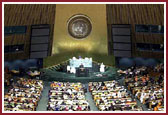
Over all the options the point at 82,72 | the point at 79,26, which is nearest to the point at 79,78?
the point at 82,72

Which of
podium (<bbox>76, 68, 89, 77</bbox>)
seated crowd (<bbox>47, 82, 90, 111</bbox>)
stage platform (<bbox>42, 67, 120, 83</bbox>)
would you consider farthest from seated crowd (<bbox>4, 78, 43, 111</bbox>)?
podium (<bbox>76, 68, 89, 77</bbox>)

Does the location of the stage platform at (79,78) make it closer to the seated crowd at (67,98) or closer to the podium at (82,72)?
the podium at (82,72)

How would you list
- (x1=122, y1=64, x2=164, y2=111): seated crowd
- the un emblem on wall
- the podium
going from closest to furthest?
1. (x1=122, y1=64, x2=164, y2=111): seated crowd
2. the podium
3. the un emblem on wall

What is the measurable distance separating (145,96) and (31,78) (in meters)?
8.58

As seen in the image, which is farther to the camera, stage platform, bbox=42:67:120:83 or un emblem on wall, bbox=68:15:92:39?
un emblem on wall, bbox=68:15:92:39

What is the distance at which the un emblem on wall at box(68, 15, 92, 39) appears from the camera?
28.8 meters

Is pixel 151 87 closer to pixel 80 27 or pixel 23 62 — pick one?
pixel 80 27

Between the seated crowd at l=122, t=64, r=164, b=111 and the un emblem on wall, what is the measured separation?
458 centimetres

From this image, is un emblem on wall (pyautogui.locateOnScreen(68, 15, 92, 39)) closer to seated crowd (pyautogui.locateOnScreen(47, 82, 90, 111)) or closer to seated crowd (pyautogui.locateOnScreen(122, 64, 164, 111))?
seated crowd (pyautogui.locateOnScreen(122, 64, 164, 111))

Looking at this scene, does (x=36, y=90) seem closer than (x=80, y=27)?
Yes

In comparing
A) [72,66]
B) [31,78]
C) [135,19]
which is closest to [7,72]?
[31,78]

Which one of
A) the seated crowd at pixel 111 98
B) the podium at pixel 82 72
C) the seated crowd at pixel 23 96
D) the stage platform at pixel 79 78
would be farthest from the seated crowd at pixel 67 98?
the podium at pixel 82 72

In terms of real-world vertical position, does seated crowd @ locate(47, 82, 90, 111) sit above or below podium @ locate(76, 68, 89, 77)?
below

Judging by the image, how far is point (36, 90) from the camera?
22.0m
